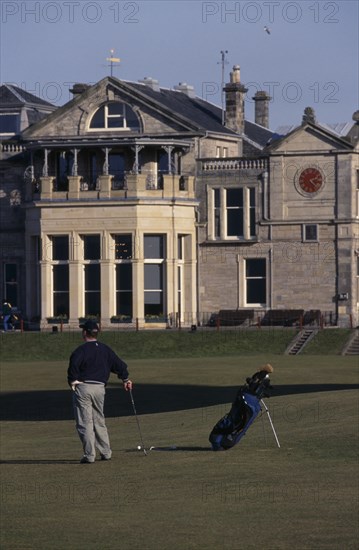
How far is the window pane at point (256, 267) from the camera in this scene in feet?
227

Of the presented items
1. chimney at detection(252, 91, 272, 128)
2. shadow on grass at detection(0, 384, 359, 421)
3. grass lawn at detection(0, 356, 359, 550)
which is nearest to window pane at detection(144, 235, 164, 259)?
chimney at detection(252, 91, 272, 128)

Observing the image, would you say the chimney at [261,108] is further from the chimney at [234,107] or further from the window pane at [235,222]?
the window pane at [235,222]

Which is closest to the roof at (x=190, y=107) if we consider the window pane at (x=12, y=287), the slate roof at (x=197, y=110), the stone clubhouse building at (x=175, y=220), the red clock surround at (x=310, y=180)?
the slate roof at (x=197, y=110)

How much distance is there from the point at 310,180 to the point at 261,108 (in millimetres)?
19021

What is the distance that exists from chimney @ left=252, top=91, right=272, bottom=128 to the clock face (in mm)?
17981

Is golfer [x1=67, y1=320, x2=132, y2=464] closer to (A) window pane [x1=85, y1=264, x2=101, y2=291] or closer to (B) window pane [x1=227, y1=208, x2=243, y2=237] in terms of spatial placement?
(A) window pane [x1=85, y1=264, x2=101, y2=291]

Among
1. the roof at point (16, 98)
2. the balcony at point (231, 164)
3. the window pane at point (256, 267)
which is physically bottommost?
the window pane at point (256, 267)

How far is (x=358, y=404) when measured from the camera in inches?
1240

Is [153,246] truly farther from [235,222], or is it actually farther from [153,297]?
[235,222]

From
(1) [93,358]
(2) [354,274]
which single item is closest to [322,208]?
(2) [354,274]

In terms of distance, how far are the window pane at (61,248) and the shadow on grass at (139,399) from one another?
22740 mm

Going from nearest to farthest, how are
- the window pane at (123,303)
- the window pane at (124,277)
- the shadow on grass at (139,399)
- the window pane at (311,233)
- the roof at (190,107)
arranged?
the shadow on grass at (139,399) → the window pane at (124,277) → the window pane at (123,303) → the window pane at (311,233) → the roof at (190,107)

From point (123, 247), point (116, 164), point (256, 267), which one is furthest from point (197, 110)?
point (123, 247)

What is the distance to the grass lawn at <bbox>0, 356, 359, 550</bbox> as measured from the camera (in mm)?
16594
